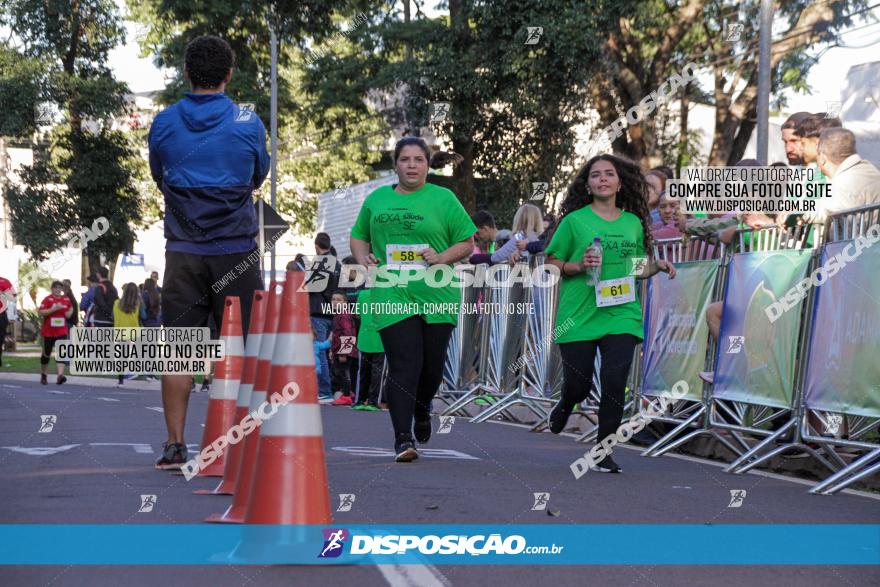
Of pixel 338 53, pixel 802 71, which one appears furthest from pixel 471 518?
pixel 338 53

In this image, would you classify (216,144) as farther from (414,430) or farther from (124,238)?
(124,238)

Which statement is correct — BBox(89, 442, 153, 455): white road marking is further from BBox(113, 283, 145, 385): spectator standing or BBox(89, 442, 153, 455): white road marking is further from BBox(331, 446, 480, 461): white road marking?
BBox(113, 283, 145, 385): spectator standing

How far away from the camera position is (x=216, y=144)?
24.8 ft

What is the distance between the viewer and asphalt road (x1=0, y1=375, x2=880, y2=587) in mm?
4797

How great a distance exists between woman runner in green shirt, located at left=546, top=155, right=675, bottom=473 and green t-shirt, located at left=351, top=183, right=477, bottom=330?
26.2 inches

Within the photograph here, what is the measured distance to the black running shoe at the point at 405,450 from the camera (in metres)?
8.61

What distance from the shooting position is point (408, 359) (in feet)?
29.3

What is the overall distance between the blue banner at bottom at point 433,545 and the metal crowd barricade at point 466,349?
30.1ft

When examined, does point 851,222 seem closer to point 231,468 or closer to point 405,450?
point 405,450

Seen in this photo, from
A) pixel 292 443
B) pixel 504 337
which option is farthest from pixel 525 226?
pixel 292 443

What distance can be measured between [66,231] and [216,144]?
37.7 meters

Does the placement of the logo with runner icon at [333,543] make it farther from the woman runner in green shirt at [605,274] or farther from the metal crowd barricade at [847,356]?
the woman runner in green shirt at [605,274]

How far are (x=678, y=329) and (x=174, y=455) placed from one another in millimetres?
4577

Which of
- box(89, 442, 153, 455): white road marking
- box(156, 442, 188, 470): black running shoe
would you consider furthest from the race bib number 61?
box(89, 442, 153, 455): white road marking
